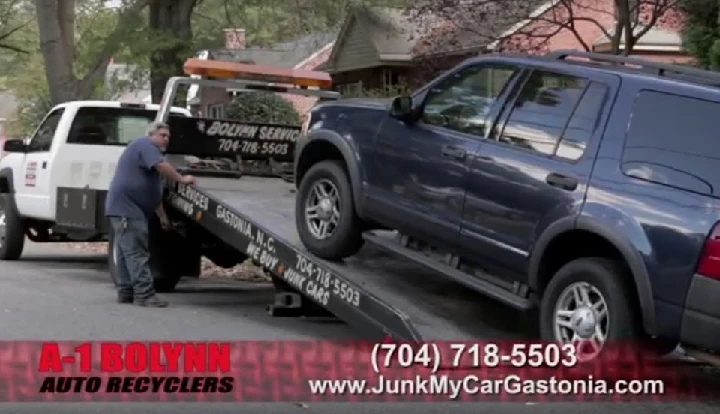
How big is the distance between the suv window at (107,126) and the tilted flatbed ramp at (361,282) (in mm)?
3608

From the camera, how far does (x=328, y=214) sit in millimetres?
9039

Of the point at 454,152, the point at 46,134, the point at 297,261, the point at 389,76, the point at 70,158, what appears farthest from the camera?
the point at 389,76

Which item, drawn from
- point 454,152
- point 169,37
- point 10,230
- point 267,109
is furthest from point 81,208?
point 169,37

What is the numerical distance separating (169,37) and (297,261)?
14693mm

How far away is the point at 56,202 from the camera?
537 inches

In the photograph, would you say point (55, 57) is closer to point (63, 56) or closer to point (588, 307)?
point (63, 56)

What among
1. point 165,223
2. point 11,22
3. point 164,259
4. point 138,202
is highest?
point 11,22

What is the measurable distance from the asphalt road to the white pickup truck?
57cm

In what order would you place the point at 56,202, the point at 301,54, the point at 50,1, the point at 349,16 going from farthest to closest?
the point at 301,54, the point at 349,16, the point at 50,1, the point at 56,202

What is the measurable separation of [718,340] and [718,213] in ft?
2.19

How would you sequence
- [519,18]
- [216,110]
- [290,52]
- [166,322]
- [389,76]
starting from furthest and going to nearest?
[290,52] < [389,76] < [519,18] < [216,110] < [166,322]

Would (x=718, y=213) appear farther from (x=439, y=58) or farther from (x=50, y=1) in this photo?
(x=50, y=1)

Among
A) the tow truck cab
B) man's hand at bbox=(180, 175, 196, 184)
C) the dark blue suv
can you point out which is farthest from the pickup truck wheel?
the tow truck cab

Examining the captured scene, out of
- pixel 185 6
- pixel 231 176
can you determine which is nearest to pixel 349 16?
pixel 185 6
